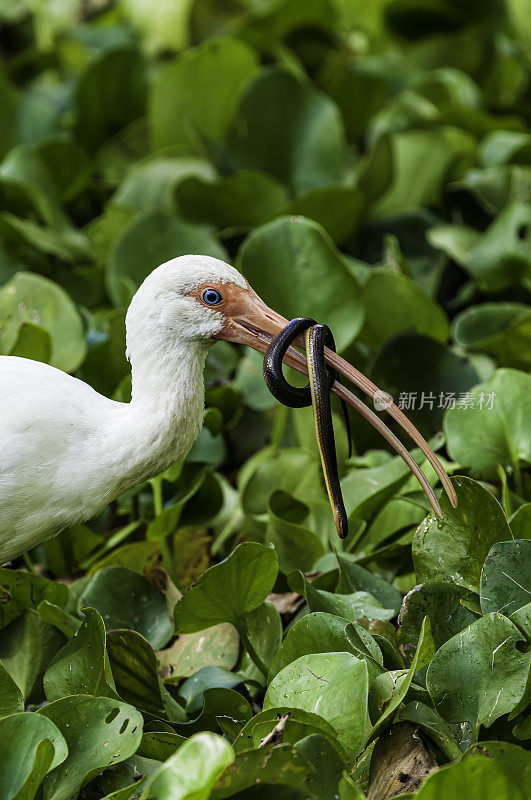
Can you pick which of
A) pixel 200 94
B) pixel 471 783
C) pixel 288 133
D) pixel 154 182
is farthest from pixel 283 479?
pixel 200 94

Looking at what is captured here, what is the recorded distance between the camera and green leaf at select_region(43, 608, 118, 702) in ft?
7.39

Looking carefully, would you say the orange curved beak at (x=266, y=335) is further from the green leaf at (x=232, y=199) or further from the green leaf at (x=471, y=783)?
the green leaf at (x=232, y=199)

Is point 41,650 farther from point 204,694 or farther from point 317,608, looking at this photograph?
point 317,608

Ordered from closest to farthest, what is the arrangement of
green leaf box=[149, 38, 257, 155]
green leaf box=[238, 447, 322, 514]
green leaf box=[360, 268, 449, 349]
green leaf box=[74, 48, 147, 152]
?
green leaf box=[238, 447, 322, 514] → green leaf box=[360, 268, 449, 349] → green leaf box=[149, 38, 257, 155] → green leaf box=[74, 48, 147, 152]

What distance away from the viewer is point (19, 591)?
259 cm

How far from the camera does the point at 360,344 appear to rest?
348 cm

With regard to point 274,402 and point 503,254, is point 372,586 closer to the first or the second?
point 274,402

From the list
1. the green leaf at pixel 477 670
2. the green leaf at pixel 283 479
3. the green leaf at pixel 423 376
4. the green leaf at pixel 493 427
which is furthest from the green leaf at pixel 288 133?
the green leaf at pixel 477 670

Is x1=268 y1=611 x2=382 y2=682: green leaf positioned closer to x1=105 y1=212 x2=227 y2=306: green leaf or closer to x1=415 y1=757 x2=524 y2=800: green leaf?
x1=415 y1=757 x2=524 y2=800: green leaf

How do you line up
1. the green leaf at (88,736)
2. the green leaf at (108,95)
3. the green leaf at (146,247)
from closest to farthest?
the green leaf at (88,736)
the green leaf at (146,247)
the green leaf at (108,95)

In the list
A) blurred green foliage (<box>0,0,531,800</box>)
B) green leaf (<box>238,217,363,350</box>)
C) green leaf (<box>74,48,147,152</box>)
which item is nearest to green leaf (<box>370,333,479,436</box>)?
blurred green foliage (<box>0,0,531,800</box>)

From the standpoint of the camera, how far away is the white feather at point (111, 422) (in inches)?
90.0

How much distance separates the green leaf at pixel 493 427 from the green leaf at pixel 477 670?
732 mm

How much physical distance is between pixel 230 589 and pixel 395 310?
1.35 m
